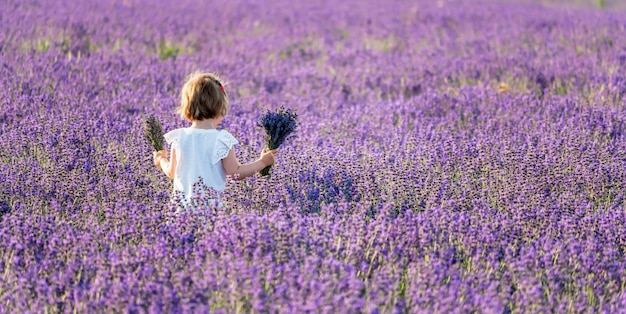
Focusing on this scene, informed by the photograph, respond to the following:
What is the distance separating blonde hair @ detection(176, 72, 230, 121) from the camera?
363 centimetres

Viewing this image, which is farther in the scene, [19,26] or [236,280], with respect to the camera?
[19,26]

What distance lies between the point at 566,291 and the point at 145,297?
159 centimetres

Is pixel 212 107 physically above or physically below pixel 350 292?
above

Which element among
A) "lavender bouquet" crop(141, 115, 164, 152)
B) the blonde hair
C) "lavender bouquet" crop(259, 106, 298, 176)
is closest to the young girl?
the blonde hair

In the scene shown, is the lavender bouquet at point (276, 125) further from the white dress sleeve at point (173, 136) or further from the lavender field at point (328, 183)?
the white dress sleeve at point (173, 136)

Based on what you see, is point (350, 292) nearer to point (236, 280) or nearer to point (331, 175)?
point (236, 280)

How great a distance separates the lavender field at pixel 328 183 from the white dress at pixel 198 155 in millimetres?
133

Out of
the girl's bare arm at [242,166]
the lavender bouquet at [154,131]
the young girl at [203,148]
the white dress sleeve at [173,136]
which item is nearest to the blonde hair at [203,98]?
the young girl at [203,148]

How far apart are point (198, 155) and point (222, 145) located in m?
0.13

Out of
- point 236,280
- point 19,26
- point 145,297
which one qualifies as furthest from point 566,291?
point 19,26

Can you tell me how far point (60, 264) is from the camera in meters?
3.02

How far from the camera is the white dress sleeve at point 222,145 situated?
3658 millimetres

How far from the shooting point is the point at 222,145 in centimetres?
366

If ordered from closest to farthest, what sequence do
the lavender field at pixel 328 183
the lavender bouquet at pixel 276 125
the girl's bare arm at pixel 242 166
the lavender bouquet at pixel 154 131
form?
the lavender field at pixel 328 183
the girl's bare arm at pixel 242 166
the lavender bouquet at pixel 276 125
the lavender bouquet at pixel 154 131
